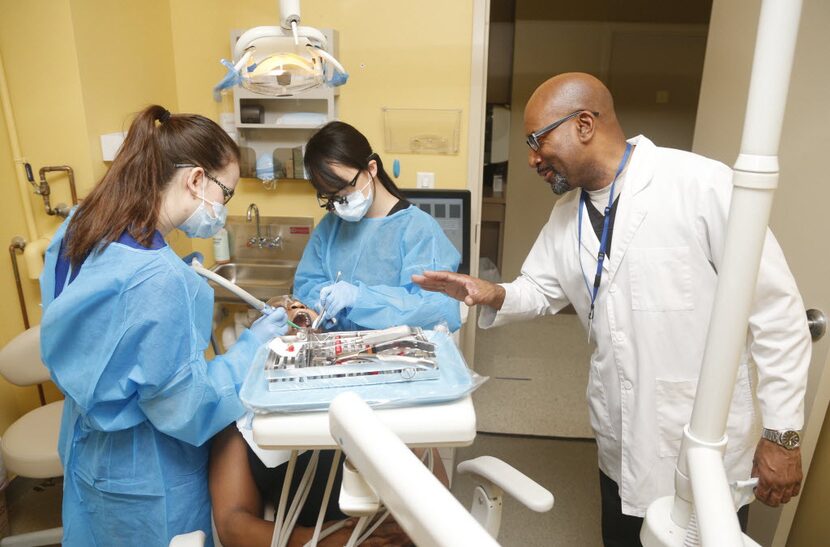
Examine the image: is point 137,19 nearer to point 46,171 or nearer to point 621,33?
point 46,171

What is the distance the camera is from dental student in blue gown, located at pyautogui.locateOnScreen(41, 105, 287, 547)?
3.09ft

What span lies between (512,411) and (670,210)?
1888 millimetres

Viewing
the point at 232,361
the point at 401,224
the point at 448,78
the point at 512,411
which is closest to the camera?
the point at 232,361

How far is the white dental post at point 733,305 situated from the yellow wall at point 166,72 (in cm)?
189

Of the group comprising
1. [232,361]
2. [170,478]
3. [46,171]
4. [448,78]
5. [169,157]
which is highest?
[448,78]

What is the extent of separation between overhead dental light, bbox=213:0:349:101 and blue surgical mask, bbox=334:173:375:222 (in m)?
0.33

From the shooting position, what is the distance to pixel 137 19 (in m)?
2.04

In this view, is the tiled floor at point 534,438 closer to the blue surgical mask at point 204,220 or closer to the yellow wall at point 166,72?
the yellow wall at point 166,72

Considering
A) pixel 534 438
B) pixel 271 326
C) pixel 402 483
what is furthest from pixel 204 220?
pixel 534 438

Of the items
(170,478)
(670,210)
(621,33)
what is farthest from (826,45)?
(621,33)

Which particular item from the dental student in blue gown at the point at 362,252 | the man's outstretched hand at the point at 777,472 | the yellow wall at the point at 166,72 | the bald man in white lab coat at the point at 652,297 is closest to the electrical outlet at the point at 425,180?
the yellow wall at the point at 166,72

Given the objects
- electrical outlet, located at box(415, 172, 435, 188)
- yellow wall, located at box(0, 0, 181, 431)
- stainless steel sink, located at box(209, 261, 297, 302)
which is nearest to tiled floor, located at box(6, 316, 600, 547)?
yellow wall, located at box(0, 0, 181, 431)

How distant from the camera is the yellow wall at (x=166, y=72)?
5.87 ft

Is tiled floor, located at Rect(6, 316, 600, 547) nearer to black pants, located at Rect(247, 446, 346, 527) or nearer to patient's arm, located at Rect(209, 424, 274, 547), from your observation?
black pants, located at Rect(247, 446, 346, 527)
